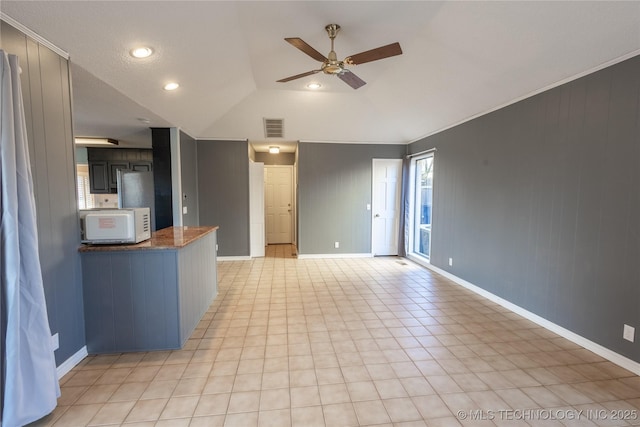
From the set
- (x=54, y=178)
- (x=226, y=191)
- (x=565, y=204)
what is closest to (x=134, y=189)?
(x=226, y=191)

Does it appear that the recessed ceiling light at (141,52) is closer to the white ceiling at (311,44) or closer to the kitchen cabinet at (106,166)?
→ the white ceiling at (311,44)

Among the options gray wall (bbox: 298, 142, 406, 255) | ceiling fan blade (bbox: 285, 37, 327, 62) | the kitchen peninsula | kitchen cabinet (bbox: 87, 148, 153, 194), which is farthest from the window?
kitchen cabinet (bbox: 87, 148, 153, 194)

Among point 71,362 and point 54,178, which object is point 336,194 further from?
point 71,362

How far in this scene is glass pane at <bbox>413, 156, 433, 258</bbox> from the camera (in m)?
5.30

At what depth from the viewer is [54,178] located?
204cm

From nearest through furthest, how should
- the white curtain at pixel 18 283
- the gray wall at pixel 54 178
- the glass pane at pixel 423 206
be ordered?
the white curtain at pixel 18 283, the gray wall at pixel 54 178, the glass pane at pixel 423 206

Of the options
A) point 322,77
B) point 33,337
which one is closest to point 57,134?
point 33,337

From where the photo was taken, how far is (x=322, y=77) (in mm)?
3709

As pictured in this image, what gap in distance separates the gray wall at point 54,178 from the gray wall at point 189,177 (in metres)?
2.42

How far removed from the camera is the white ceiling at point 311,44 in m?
2.01

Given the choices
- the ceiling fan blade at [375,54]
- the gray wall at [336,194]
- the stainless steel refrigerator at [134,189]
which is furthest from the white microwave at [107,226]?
the gray wall at [336,194]

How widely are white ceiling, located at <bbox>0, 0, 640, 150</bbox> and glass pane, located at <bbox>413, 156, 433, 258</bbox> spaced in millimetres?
1207

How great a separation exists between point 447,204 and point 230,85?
3.60 metres

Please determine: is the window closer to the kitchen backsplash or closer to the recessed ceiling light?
the recessed ceiling light
